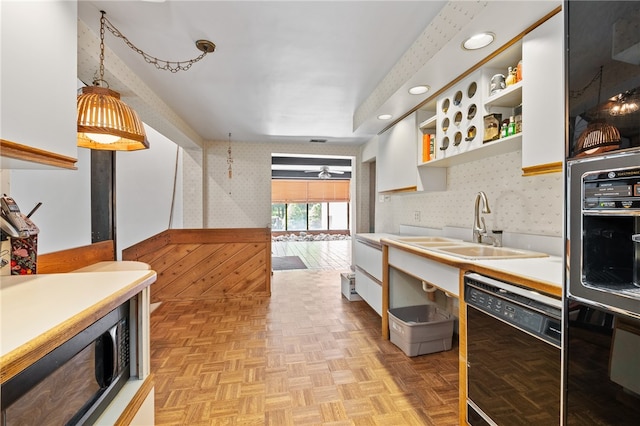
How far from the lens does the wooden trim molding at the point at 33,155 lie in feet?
3.29

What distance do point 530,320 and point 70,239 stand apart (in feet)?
8.81

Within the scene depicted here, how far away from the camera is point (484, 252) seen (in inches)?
80.9

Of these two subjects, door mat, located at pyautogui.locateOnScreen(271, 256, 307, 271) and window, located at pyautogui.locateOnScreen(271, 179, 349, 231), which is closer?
door mat, located at pyautogui.locateOnScreen(271, 256, 307, 271)

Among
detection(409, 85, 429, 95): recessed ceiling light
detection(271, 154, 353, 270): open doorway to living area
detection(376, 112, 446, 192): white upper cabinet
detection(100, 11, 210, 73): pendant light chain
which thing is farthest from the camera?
detection(271, 154, 353, 270): open doorway to living area

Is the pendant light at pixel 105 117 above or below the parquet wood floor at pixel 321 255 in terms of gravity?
above

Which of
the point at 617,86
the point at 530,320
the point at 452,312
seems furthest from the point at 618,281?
the point at 452,312

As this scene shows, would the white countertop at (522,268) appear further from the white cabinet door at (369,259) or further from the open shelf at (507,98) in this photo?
the white cabinet door at (369,259)

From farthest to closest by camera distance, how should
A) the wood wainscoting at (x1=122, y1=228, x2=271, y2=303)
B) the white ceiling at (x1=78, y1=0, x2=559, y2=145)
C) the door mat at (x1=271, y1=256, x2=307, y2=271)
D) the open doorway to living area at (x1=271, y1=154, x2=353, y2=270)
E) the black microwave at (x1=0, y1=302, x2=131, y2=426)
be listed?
the open doorway to living area at (x1=271, y1=154, x2=353, y2=270) < the door mat at (x1=271, y1=256, x2=307, y2=271) < the wood wainscoting at (x1=122, y1=228, x2=271, y2=303) < the white ceiling at (x1=78, y1=0, x2=559, y2=145) < the black microwave at (x1=0, y1=302, x2=131, y2=426)

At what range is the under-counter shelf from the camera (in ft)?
6.02

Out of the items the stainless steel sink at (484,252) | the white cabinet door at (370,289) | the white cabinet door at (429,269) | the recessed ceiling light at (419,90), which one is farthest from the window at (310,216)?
the stainless steel sink at (484,252)

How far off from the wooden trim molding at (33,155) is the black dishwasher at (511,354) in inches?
74.5

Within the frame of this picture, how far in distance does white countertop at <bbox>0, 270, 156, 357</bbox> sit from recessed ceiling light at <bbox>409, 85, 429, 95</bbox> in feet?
7.31

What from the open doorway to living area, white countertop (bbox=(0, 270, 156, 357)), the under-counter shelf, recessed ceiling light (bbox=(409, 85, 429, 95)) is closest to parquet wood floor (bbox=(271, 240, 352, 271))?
the open doorway to living area

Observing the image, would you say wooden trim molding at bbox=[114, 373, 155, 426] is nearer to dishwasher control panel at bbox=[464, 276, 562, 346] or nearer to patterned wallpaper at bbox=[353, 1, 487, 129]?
dishwasher control panel at bbox=[464, 276, 562, 346]
